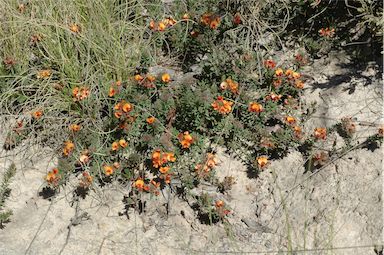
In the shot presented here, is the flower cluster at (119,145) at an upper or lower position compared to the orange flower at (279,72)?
lower

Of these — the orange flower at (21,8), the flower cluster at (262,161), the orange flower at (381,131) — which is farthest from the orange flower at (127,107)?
the orange flower at (381,131)

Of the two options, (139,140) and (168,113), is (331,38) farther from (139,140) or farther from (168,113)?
(139,140)

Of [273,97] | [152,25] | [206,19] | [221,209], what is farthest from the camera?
[152,25]

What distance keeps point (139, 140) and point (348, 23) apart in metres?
1.96

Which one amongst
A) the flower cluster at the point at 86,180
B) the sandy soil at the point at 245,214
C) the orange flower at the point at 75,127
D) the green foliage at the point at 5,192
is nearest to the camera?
the sandy soil at the point at 245,214

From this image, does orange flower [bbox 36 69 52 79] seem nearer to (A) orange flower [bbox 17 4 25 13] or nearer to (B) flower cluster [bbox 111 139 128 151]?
(A) orange flower [bbox 17 4 25 13]

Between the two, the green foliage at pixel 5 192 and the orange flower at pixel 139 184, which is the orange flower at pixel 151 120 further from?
the green foliage at pixel 5 192

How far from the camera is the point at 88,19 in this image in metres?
4.36

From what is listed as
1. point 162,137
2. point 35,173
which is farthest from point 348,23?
point 35,173

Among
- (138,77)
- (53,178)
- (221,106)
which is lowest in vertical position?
(53,178)

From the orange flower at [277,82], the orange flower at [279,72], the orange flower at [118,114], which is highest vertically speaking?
the orange flower at [279,72]

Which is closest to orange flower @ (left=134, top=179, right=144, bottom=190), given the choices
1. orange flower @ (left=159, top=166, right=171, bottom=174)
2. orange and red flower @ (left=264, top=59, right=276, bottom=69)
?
orange flower @ (left=159, top=166, right=171, bottom=174)

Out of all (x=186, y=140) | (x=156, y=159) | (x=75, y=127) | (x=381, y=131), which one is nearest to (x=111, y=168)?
(x=156, y=159)

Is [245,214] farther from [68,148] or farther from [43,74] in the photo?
[43,74]
